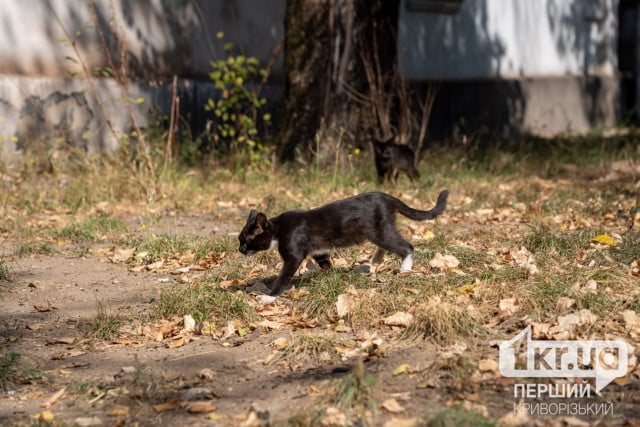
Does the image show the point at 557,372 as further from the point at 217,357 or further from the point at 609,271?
the point at 217,357

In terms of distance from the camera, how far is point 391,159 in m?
10.1

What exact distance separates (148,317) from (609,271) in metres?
3.26

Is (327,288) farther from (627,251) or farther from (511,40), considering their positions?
(511,40)

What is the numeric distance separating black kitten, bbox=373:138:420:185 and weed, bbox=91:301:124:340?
5229 mm

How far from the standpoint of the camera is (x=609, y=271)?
5.70 metres

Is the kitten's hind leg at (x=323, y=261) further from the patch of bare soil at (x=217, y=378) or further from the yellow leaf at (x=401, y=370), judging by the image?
the yellow leaf at (x=401, y=370)

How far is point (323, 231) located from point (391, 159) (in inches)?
Result: 162

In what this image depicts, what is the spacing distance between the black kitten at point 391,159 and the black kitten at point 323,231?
3732 millimetres

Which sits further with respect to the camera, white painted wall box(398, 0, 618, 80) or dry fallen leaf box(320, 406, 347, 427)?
white painted wall box(398, 0, 618, 80)

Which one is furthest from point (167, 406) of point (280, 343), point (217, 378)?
point (280, 343)

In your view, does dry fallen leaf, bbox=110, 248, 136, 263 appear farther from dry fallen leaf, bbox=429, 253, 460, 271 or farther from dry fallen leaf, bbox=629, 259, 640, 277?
dry fallen leaf, bbox=629, 259, 640, 277

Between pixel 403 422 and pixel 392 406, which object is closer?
pixel 403 422

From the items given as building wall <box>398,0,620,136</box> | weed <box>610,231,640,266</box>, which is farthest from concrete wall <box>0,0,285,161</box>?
weed <box>610,231,640,266</box>

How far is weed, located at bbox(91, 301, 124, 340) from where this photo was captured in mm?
5379
